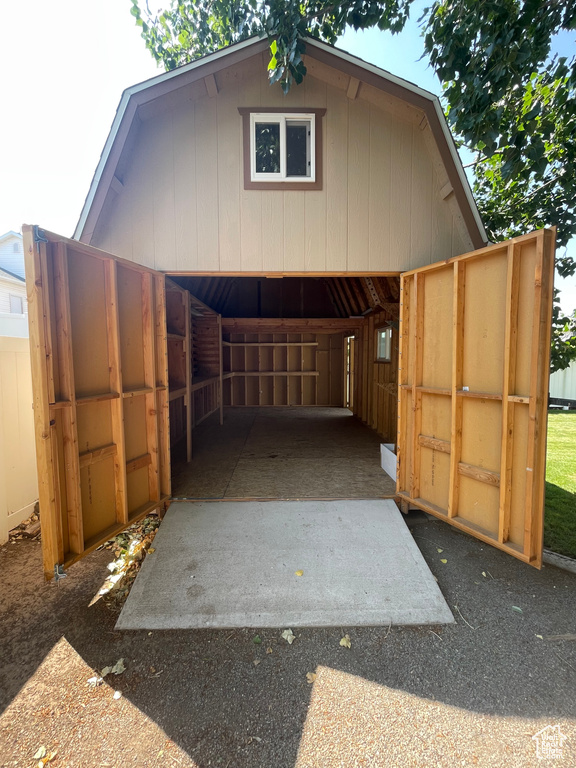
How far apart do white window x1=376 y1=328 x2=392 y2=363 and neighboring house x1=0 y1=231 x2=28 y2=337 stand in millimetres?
7824

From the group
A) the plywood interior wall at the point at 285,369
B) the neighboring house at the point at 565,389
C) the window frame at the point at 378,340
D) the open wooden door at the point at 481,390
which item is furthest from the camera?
the neighboring house at the point at 565,389

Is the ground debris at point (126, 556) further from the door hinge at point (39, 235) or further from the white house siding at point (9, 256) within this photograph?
the white house siding at point (9, 256)

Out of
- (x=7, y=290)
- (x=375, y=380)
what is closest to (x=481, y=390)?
(x=375, y=380)

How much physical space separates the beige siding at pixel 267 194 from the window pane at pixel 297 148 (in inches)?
7.7

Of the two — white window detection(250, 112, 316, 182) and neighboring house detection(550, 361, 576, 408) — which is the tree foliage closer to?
white window detection(250, 112, 316, 182)

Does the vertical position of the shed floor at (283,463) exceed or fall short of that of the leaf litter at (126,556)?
it exceeds it

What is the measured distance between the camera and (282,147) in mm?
3623

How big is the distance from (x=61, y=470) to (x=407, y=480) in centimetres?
346

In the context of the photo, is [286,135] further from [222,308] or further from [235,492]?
[222,308]

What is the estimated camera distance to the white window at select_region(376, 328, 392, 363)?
6594 millimetres

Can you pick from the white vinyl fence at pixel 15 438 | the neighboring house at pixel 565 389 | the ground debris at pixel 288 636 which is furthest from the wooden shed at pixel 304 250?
the neighboring house at pixel 565 389

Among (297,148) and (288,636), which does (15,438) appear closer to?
(288,636)

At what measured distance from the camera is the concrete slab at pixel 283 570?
8.39 ft

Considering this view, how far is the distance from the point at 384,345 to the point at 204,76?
5212 mm
